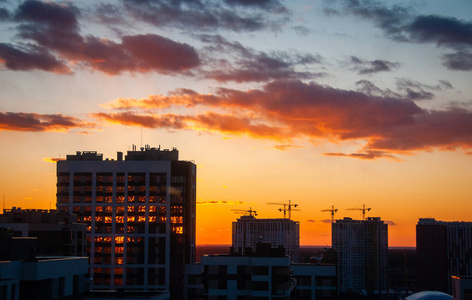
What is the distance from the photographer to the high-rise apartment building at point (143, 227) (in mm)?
→ 190500

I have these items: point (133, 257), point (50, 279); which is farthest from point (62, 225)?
point (50, 279)

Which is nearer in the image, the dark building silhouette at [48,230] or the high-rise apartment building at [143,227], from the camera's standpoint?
the dark building silhouette at [48,230]

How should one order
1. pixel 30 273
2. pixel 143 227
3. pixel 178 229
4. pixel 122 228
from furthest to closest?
pixel 122 228 → pixel 143 227 → pixel 178 229 → pixel 30 273

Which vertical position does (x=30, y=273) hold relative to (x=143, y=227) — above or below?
below

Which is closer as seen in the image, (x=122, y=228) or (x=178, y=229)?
(x=178, y=229)

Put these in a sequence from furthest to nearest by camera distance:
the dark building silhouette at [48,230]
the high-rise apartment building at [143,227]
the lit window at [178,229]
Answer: the lit window at [178,229] → the high-rise apartment building at [143,227] → the dark building silhouette at [48,230]

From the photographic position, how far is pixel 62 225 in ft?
484

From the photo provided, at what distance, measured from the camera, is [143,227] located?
196 metres

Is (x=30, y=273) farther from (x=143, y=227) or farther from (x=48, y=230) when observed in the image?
(x=143, y=227)

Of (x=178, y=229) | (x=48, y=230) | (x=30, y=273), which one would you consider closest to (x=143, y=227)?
(x=178, y=229)

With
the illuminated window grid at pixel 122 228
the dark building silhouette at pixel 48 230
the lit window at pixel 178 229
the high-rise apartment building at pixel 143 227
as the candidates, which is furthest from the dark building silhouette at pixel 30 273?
the illuminated window grid at pixel 122 228

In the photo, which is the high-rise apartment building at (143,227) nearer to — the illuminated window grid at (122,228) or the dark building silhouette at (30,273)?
the illuminated window grid at (122,228)

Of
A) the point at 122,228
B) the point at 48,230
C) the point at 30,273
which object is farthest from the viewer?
the point at 122,228

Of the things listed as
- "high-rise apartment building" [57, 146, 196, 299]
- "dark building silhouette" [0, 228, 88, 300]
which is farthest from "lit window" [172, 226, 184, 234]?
"dark building silhouette" [0, 228, 88, 300]
